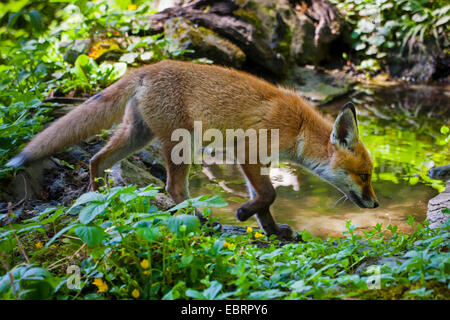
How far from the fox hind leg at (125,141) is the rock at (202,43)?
379cm

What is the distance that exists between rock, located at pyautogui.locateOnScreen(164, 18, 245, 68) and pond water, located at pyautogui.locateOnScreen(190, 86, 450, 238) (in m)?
2.32

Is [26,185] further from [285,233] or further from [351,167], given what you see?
[351,167]

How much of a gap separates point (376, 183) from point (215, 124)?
2.36 meters

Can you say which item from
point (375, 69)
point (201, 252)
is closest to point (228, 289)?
point (201, 252)

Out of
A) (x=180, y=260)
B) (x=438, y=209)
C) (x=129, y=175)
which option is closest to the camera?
(x=180, y=260)

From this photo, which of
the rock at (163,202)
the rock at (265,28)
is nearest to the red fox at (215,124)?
the rock at (163,202)

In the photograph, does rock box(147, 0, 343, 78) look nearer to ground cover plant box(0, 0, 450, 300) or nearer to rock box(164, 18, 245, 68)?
rock box(164, 18, 245, 68)

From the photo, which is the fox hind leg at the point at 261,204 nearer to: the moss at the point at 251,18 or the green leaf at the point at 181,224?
the green leaf at the point at 181,224

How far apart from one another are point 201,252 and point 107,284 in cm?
55

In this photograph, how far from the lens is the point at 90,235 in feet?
6.78

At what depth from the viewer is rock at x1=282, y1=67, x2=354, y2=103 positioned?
30.4ft

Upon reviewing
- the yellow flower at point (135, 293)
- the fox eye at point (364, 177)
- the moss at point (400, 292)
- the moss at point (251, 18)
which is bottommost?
the fox eye at point (364, 177)

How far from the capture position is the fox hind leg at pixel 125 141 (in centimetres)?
416

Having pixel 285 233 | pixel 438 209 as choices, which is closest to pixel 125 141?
pixel 285 233
